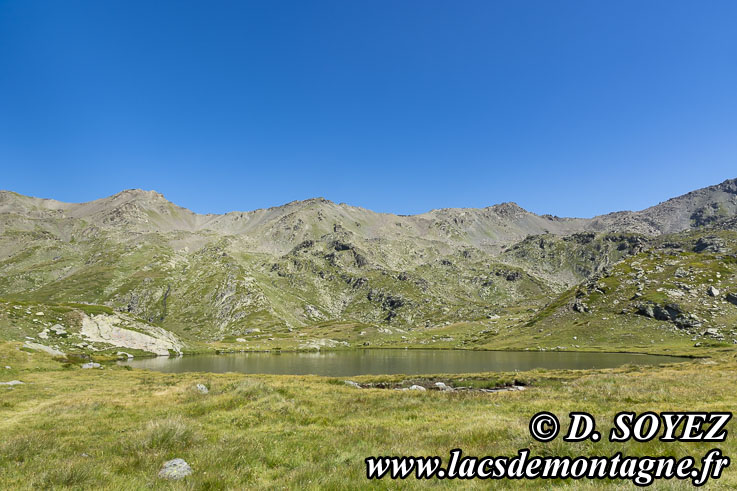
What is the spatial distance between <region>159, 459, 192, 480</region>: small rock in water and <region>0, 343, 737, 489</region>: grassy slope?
339 mm

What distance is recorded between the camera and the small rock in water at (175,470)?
1112 centimetres

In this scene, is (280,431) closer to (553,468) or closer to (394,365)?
(553,468)

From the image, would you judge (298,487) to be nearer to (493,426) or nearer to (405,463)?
(405,463)

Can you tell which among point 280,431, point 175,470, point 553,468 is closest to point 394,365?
point 280,431

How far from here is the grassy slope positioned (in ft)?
36.8

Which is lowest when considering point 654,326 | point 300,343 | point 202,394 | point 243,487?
point 300,343

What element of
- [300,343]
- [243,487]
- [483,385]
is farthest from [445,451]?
[300,343]

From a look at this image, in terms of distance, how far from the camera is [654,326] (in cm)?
14212

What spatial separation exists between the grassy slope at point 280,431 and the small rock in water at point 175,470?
0.34 m

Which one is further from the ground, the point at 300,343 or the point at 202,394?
the point at 202,394

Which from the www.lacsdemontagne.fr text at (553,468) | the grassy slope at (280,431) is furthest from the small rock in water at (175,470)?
the www.lacsdemontagne.fr text at (553,468)

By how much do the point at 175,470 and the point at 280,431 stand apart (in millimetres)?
7494

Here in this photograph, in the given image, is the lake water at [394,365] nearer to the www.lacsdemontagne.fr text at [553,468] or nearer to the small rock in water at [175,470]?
the small rock in water at [175,470]

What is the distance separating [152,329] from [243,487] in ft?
448
